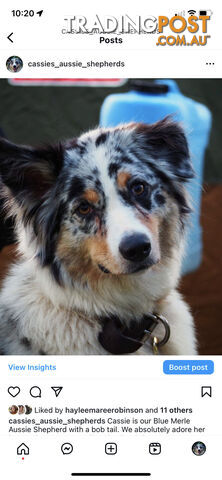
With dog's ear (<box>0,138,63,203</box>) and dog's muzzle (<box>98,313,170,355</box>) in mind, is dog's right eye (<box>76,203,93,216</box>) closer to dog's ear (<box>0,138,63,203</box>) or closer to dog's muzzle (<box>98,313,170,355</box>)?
dog's ear (<box>0,138,63,203</box>)

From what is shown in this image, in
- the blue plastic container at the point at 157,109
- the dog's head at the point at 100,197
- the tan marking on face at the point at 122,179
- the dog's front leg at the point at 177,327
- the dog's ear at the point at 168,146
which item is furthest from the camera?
the blue plastic container at the point at 157,109

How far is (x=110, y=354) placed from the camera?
2252 mm

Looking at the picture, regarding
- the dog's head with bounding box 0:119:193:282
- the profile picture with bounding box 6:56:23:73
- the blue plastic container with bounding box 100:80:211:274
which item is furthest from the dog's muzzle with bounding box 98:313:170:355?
the blue plastic container with bounding box 100:80:211:274

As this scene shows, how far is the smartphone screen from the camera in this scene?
2094 millimetres

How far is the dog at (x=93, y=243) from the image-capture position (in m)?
2.25

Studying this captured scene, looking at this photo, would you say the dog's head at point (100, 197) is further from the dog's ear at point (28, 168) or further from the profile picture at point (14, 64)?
the profile picture at point (14, 64)

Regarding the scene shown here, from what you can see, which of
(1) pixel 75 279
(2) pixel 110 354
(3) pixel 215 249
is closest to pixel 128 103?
(3) pixel 215 249
